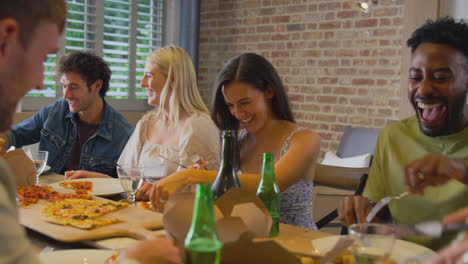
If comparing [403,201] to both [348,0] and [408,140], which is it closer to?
[408,140]

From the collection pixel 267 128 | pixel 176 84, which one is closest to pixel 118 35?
pixel 176 84

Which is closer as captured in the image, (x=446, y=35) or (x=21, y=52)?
(x=21, y=52)

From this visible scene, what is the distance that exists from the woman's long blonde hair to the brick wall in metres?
2.11

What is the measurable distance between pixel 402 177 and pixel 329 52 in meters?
2.93

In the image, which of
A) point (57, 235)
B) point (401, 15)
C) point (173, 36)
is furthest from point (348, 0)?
point (57, 235)

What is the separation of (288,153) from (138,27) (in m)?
3.83

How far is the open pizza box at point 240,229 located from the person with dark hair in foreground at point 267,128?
0.58 meters

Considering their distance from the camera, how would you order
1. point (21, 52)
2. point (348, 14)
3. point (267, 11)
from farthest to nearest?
1. point (267, 11)
2. point (348, 14)
3. point (21, 52)

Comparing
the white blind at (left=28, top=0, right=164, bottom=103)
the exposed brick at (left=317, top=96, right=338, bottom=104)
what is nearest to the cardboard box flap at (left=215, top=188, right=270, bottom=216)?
the exposed brick at (left=317, top=96, right=338, bottom=104)

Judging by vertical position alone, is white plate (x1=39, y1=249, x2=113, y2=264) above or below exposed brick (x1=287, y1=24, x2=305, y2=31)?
below

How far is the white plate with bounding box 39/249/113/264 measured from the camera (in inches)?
43.3

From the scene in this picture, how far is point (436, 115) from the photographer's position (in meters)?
1.67

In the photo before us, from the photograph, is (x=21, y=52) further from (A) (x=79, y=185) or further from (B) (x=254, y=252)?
(A) (x=79, y=185)

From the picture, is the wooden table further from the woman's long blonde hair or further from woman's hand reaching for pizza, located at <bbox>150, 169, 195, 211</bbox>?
the woman's long blonde hair
